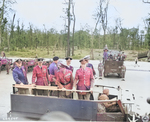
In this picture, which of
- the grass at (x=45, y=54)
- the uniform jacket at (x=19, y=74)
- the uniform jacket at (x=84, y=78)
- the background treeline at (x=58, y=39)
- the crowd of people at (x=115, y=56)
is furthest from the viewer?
the background treeline at (x=58, y=39)

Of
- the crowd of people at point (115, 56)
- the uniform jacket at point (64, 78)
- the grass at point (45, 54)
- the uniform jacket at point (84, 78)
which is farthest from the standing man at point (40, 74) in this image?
the grass at point (45, 54)

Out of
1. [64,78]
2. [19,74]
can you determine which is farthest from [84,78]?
[19,74]

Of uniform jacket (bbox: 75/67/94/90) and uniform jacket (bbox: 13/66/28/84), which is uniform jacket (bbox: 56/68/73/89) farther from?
uniform jacket (bbox: 13/66/28/84)

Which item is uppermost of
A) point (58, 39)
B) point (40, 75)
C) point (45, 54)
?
point (58, 39)

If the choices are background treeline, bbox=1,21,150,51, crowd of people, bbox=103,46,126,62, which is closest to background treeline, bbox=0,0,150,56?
background treeline, bbox=1,21,150,51

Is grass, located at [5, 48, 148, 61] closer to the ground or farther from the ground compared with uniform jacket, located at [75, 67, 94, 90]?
farther from the ground

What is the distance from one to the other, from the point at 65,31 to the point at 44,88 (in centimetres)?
1980

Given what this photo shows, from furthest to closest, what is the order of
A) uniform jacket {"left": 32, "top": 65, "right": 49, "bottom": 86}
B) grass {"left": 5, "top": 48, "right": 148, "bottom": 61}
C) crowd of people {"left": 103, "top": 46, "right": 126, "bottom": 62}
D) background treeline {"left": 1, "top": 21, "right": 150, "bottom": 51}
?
background treeline {"left": 1, "top": 21, "right": 150, "bottom": 51}, grass {"left": 5, "top": 48, "right": 148, "bottom": 61}, crowd of people {"left": 103, "top": 46, "right": 126, "bottom": 62}, uniform jacket {"left": 32, "top": 65, "right": 49, "bottom": 86}

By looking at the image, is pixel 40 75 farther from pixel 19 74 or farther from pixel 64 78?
pixel 64 78

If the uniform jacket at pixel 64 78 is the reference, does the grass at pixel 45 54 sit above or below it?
above

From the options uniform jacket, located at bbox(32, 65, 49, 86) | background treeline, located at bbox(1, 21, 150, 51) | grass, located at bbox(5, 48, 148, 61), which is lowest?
uniform jacket, located at bbox(32, 65, 49, 86)

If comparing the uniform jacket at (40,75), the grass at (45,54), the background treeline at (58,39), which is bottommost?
the uniform jacket at (40,75)

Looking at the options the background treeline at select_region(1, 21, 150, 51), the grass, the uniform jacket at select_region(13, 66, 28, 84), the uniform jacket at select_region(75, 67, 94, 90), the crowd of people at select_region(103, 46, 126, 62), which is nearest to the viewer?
the uniform jacket at select_region(75, 67, 94, 90)

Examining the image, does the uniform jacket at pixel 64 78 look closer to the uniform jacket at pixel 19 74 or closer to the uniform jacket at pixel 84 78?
the uniform jacket at pixel 84 78
